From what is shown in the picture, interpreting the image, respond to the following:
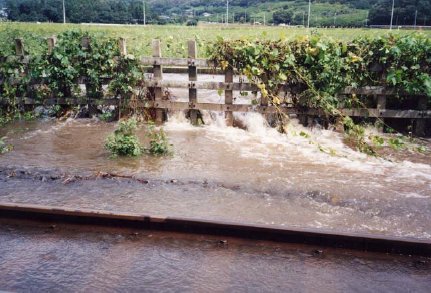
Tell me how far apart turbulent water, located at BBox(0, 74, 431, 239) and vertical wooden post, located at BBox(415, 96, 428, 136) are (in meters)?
1.39

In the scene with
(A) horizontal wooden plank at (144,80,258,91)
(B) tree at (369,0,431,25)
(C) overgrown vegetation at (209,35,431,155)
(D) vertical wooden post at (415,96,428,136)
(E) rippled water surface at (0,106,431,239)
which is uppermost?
(B) tree at (369,0,431,25)

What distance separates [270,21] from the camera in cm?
12506

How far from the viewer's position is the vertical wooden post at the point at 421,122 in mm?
10086

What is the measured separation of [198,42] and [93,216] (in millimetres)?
6402

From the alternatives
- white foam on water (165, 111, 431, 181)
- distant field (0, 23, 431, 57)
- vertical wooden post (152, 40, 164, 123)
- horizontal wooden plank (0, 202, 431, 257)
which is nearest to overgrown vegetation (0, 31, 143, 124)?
vertical wooden post (152, 40, 164, 123)

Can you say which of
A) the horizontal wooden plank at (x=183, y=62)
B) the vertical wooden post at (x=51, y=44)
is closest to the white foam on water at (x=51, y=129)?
the vertical wooden post at (x=51, y=44)

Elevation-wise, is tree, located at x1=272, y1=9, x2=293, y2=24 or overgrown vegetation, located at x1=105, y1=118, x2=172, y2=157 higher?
tree, located at x1=272, y1=9, x2=293, y2=24

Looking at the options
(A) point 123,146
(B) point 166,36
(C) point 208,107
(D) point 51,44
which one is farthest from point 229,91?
(D) point 51,44

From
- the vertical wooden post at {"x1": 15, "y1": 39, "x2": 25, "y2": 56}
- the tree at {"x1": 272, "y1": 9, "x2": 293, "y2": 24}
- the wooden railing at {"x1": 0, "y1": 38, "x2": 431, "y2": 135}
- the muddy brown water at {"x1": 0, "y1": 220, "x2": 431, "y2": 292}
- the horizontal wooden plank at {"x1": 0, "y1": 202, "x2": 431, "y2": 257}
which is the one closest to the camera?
the muddy brown water at {"x1": 0, "y1": 220, "x2": 431, "y2": 292}

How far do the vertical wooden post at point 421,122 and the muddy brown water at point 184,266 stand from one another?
20.4 ft

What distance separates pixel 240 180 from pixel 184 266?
314cm

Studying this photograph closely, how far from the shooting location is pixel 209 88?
10.9 meters

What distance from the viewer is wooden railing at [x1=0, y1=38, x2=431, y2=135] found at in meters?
10.2

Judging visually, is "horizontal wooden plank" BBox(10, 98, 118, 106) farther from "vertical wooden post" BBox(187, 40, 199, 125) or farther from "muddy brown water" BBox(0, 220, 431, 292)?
"muddy brown water" BBox(0, 220, 431, 292)
